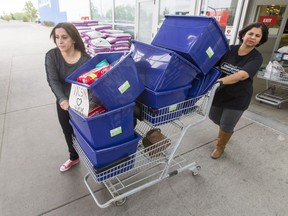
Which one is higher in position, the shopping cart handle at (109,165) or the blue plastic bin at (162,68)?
the blue plastic bin at (162,68)

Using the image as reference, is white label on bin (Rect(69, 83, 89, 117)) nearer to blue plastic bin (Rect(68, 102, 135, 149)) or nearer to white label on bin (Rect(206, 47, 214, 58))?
blue plastic bin (Rect(68, 102, 135, 149))

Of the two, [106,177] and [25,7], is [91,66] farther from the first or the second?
[25,7]

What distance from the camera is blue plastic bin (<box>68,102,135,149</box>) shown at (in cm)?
112

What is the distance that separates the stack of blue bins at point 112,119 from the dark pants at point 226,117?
1.11 m

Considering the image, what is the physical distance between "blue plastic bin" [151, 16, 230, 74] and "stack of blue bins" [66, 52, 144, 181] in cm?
37

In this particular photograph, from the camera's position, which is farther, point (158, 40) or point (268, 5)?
point (268, 5)

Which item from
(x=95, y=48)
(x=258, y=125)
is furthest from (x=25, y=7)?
(x=258, y=125)

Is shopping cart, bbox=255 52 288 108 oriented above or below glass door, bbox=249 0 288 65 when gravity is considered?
below

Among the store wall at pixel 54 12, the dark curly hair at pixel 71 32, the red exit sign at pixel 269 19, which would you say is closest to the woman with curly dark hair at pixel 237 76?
the dark curly hair at pixel 71 32

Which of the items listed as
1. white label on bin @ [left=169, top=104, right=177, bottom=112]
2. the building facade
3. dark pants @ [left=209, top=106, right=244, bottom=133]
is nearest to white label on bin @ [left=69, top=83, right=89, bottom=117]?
white label on bin @ [left=169, top=104, right=177, bottom=112]

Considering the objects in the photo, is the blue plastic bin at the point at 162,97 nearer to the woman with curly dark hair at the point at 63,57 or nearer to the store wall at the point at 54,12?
the woman with curly dark hair at the point at 63,57

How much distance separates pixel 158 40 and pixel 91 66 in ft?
1.79

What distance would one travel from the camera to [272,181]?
199 centimetres

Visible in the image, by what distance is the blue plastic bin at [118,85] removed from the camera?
3.45 feet
